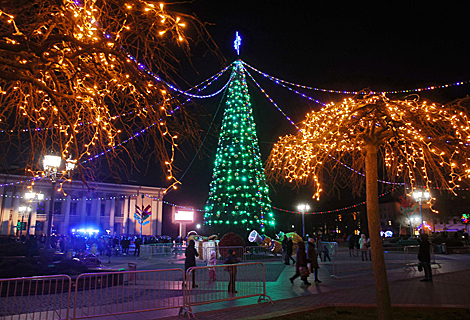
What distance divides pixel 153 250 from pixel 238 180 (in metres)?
8.08

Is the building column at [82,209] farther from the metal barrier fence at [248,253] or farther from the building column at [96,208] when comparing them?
the metal barrier fence at [248,253]

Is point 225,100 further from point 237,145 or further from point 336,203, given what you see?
point 336,203

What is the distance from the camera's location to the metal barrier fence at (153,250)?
73.3ft

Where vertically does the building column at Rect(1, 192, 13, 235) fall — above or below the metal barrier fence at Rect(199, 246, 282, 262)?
above

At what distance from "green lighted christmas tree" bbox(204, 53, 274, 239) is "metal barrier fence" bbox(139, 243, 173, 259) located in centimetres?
374

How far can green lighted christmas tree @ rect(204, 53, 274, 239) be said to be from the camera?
24.5m

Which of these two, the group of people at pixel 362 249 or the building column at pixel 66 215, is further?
the building column at pixel 66 215

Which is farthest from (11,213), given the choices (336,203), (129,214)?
(336,203)

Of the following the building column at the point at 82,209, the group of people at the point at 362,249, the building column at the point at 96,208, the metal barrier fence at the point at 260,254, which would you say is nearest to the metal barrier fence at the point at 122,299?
the group of people at the point at 362,249

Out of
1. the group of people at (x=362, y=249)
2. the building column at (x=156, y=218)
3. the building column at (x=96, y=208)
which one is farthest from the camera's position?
the building column at (x=156, y=218)

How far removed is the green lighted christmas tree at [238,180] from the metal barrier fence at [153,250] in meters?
3.74

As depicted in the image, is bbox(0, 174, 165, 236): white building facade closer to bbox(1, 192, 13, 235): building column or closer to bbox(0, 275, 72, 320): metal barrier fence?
bbox(1, 192, 13, 235): building column

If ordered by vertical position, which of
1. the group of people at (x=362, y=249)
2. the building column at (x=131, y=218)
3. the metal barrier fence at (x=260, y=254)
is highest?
the building column at (x=131, y=218)

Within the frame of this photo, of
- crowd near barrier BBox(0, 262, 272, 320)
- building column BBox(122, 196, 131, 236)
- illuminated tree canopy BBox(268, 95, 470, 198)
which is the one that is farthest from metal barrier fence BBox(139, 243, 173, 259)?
building column BBox(122, 196, 131, 236)
